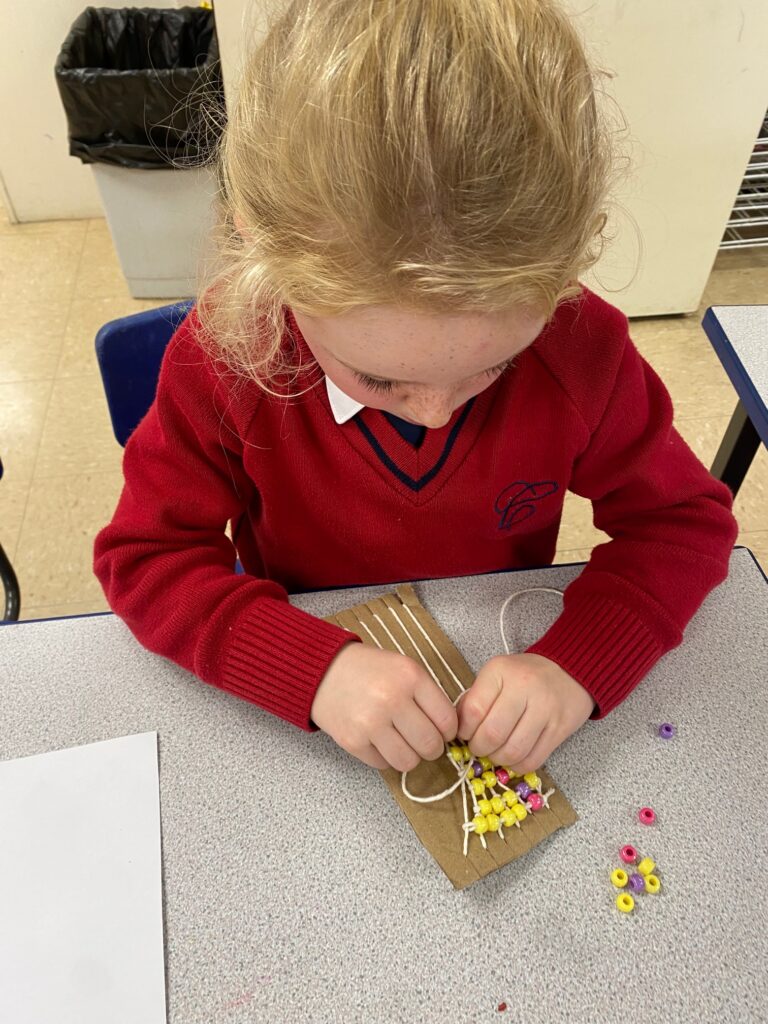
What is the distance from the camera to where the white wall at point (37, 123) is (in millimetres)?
2260

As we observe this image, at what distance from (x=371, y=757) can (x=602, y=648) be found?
22 cm

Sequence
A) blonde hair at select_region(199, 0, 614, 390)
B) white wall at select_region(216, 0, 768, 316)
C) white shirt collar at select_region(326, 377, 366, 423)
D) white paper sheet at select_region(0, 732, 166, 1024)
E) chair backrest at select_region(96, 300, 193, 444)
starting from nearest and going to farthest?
blonde hair at select_region(199, 0, 614, 390) → white paper sheet at select_region(0, 732, 166, 1024) → white shirt collar at select_region(326, 377, 366, 423) → chair backrest at select_region(96, 300, 193, 444) → white wall at select_region(216, 0, 768, 316)

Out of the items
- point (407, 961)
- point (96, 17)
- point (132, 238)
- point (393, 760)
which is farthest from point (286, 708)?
point (96, 17)

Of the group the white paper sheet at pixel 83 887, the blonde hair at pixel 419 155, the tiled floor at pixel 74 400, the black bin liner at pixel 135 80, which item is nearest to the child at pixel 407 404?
the blonde hair at pixel 419 155

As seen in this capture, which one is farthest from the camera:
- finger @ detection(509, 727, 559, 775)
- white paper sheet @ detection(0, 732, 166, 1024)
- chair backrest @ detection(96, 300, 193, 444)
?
chair backrest @ detection(96, 300, 193, 444)

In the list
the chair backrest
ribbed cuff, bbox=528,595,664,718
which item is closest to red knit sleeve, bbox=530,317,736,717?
ribbed cuff, bbox=528,595,664,718

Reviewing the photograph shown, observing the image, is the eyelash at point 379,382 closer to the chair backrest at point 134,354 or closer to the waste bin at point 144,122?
the chair backrest at point 134,354

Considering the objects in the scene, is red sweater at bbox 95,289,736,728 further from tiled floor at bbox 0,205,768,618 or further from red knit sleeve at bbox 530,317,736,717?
tiled floor at bbox 0,205,768,618

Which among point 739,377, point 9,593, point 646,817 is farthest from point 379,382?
point 9,593

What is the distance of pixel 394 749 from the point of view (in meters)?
0.60

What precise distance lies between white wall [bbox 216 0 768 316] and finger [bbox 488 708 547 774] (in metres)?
1.08

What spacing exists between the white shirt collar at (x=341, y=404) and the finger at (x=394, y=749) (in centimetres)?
29

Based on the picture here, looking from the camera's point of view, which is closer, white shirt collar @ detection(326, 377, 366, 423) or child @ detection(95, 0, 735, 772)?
child @ detection(95, 0, 735, 772)

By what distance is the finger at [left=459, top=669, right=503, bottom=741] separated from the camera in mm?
618
